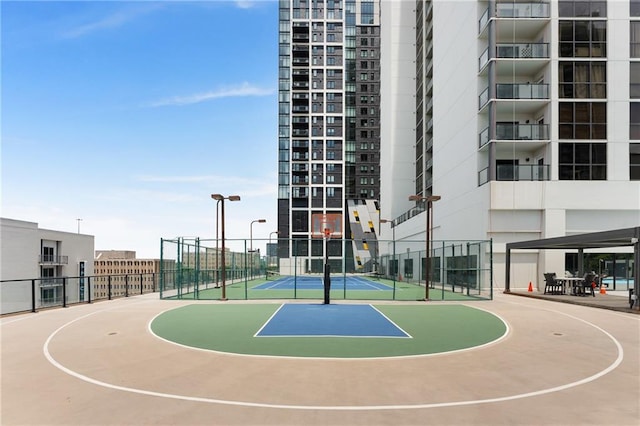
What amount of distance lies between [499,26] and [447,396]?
31791 millimetres

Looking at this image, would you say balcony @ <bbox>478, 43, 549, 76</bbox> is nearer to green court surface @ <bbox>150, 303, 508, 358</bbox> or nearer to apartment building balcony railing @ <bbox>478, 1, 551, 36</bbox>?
apartment building balcony railing @ <bbox>478, 1, 551, 36</bbox>

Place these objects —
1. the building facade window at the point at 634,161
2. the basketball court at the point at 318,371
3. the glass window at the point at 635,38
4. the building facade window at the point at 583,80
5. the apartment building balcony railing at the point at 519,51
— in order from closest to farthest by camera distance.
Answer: the basketball court at the point at 318,371, the building facade window at the point at 634,161, the building facade window at the point at 583,80, the glass window at the point at 635,38, the apartment building balcony railing at the point at 519,51

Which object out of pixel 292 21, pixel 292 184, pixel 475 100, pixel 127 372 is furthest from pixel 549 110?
Answer: pixel 292 21

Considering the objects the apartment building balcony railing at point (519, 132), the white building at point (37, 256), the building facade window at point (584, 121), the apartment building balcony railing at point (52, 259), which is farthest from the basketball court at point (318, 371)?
the apartment building balcony railing at point (52, 259)

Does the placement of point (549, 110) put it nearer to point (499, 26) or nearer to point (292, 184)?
point (499, 26)

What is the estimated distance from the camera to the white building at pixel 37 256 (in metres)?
52.5

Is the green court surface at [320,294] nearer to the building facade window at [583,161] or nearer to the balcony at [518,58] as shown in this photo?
the building facade window at [583,161]

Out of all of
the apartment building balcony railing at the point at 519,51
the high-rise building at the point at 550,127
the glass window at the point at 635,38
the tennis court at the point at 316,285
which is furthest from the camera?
the tennis court at the point at 316,285

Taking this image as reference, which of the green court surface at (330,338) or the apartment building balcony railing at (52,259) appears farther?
the apartment building balcony railing at (52,259)

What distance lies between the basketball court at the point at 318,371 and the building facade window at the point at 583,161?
18.3 metres

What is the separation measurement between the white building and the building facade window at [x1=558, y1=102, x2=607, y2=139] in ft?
159

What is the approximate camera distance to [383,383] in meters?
7.28

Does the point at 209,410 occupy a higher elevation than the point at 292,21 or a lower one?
lower

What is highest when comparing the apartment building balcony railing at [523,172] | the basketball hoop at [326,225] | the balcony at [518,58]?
the balcony at [518,58]
